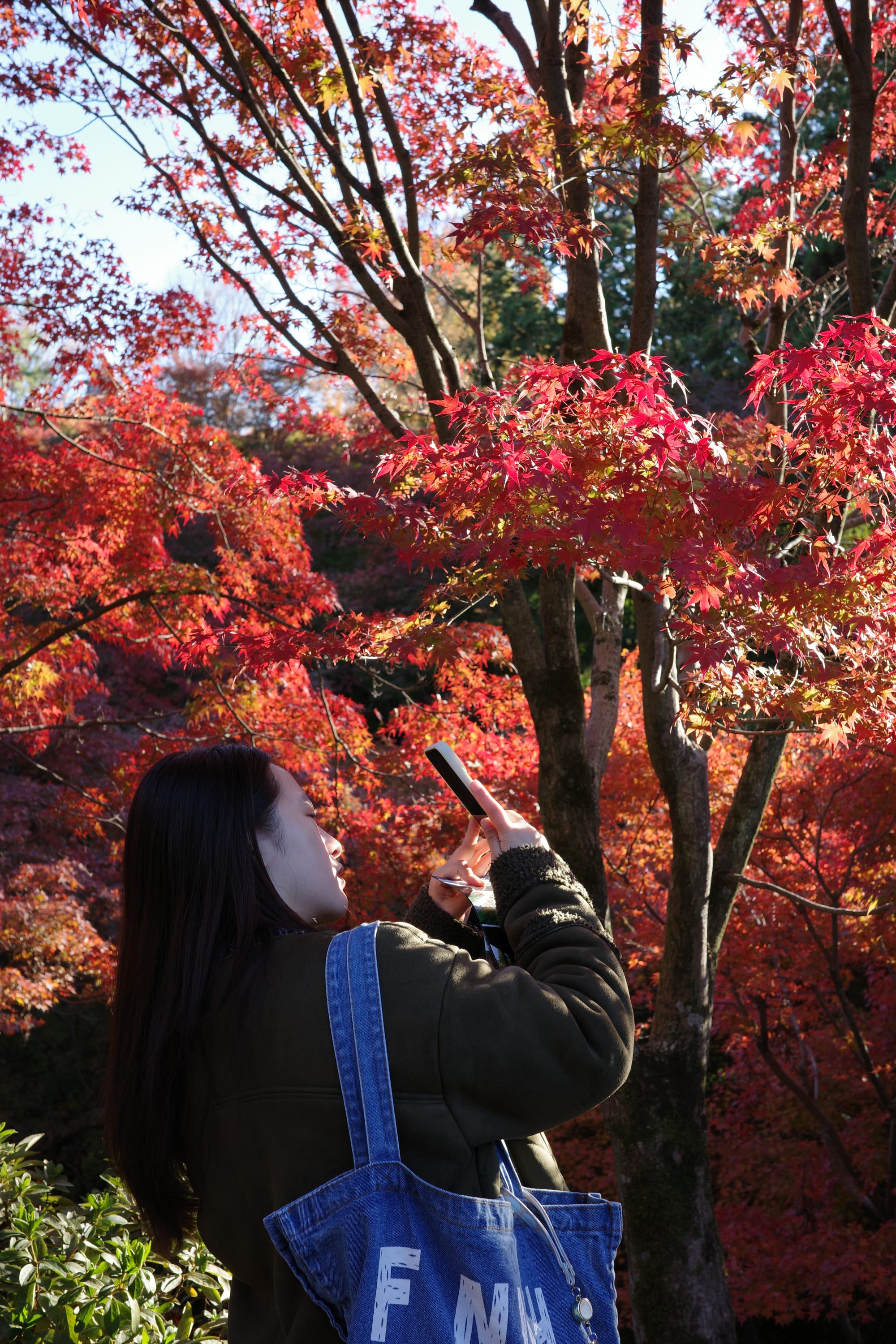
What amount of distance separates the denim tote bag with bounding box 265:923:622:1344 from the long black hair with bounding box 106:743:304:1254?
175 mm

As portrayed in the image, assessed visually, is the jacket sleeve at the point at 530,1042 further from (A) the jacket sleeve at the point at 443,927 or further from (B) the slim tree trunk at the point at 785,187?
(B) the slim tree trunk at the point at 785,187

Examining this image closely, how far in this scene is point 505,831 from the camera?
1.44m

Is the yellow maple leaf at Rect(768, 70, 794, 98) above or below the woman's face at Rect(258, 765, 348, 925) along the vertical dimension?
above

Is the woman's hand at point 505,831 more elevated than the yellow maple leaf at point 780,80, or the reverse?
the yellow maple leaf at point 780,80

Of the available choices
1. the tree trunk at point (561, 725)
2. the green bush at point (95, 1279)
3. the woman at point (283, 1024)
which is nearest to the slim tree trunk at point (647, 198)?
the tree trunk at point (561, 725)

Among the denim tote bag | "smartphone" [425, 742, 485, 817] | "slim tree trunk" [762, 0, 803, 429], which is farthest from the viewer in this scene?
"slim tree trunk" [762, 0, 803, 429]

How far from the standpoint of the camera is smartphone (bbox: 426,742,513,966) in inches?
59.4

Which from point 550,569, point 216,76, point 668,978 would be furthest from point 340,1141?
point 216,76

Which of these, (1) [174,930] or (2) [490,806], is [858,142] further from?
(1) [174,930]

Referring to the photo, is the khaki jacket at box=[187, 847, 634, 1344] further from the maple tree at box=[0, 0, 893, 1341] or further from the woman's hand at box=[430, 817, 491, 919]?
the maple tree at box=[0, 0, 893, 1341]

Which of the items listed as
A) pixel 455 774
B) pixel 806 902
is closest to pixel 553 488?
pixel 455 774

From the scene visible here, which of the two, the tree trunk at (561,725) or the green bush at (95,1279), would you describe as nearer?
the green bush at (95,1279)

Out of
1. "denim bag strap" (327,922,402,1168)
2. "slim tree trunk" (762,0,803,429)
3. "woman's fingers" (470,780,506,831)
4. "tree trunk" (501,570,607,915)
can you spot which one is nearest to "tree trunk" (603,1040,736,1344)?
"tree trunk" (501,570,607,915)

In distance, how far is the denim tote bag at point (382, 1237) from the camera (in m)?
1.11
